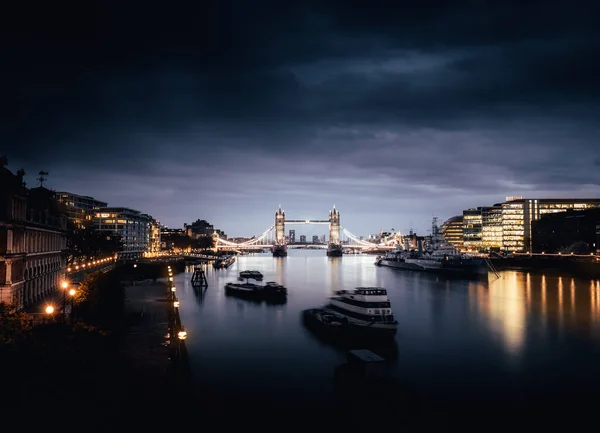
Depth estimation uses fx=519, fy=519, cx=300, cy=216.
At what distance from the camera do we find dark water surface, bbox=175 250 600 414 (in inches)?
1051

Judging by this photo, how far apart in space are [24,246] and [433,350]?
92.6ft

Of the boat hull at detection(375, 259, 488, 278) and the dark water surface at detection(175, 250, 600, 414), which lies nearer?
the dark water surface at detection(175, 250, 600, 414)

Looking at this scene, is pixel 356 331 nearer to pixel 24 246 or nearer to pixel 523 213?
pixel 24 246

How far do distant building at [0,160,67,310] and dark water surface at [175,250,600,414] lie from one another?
11.4m

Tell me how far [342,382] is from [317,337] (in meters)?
12.1

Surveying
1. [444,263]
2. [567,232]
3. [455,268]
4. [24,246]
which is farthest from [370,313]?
[567,232]

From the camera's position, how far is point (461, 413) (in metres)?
23.3

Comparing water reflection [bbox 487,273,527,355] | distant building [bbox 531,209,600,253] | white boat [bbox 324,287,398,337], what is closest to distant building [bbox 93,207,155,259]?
water reflection [bbox 487,273,527,355]

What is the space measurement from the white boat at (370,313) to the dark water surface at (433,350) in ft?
5.25

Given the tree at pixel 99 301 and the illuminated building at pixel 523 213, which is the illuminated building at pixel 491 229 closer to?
the illuminated building at pixel 523 213

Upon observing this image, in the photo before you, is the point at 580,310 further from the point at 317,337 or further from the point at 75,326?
the point at 75,326

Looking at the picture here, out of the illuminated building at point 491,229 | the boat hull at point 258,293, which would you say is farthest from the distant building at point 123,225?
the illuminated building at point 491,229

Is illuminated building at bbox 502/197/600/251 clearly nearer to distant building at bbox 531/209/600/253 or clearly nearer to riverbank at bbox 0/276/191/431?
distant building at bbox 531/209/600/253

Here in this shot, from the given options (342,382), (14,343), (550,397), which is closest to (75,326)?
(14,343)
